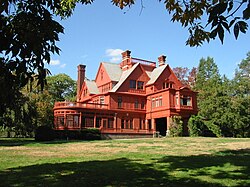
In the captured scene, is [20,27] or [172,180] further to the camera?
[172,180]

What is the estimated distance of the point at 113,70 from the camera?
4750 cm

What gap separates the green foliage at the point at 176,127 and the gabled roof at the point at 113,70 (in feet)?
39.8

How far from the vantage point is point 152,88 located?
4372 centimetres

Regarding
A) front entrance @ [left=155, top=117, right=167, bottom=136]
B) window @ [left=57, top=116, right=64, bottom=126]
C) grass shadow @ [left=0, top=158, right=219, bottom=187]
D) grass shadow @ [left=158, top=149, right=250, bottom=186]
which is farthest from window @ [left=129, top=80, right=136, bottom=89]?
grass shadow @ [left=0, top=158, right=219, bottom=187]

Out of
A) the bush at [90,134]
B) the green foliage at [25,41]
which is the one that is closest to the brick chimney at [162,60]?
the bush at [90,134]

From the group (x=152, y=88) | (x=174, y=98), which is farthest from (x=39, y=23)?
(x=152, y=88)

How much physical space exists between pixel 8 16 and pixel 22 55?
0.82 meters

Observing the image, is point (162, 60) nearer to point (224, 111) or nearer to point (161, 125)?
point (161, 125)

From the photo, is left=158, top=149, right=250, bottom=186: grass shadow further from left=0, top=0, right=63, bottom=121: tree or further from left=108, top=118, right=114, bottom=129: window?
left=108, top=118, right=114, bottom=129: window

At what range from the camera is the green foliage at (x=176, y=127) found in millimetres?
37312

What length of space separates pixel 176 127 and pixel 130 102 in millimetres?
8880

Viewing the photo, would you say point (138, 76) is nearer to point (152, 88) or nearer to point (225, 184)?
point (152, 88)

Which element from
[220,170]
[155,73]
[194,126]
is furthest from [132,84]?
[220,170]

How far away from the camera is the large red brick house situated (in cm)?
3909
